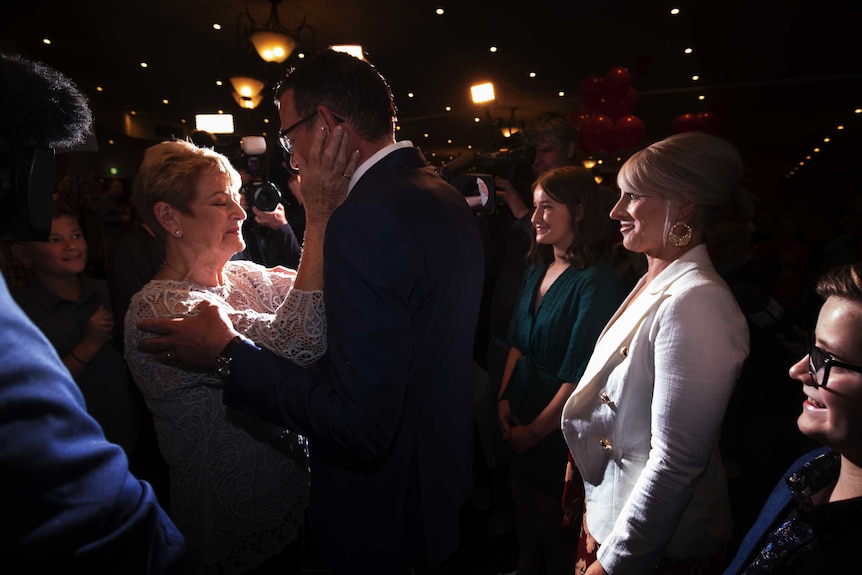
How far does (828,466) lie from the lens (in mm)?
919

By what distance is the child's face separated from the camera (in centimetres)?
193

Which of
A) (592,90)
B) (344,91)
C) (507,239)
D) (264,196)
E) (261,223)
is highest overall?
(592,90)

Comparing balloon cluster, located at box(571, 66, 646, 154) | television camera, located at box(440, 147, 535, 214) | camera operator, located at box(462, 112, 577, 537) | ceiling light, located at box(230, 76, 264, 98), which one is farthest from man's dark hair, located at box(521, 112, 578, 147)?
ceiling light, located at box(230, 76, 264, 98)

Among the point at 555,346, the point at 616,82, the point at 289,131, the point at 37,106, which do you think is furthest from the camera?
the point at 616,82

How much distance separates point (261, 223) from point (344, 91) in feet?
4.36

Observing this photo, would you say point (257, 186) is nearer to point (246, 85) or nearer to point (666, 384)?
point (666, 384)

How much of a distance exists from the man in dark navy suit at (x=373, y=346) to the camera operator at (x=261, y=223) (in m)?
0.65

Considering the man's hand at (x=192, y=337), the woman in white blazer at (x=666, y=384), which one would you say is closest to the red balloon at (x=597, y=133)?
the woman in white blazer at (x=666, y=384)

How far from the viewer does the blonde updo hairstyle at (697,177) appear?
119cm

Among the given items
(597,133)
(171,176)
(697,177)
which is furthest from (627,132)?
(171,176)

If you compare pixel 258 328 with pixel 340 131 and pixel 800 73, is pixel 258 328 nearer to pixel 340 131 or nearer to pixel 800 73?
pixel 340 131

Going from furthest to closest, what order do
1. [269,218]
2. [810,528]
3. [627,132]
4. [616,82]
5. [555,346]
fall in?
[616,82] → [627,132] → [269,218] → [555,346] → [810,528]

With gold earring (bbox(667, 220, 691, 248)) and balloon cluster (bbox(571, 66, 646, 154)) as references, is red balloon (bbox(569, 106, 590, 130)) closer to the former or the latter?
balloon cluster (bbox(571, 66, 646, 154))

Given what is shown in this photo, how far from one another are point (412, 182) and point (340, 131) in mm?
242
